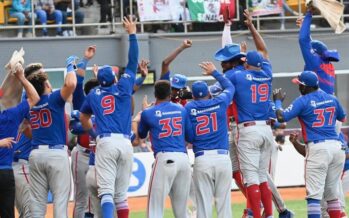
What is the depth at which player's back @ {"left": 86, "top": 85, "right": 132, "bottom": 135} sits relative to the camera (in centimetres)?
1451

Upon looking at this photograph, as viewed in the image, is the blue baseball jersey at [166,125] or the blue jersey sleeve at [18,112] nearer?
the blue jersey sleeve at [18,112]

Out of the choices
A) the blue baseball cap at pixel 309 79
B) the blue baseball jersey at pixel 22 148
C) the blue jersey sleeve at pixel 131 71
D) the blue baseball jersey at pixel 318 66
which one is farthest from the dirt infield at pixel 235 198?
the blue baseball cap at pixel 309 79

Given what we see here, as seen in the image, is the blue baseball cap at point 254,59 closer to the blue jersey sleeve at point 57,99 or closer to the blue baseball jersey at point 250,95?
the blue baseball jersey at point 250,95

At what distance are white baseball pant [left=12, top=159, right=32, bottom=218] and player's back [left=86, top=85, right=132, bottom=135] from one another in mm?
1304

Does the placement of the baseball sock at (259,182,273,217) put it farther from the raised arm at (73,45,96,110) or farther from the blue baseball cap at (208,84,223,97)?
the raised arm at (73,45,96,110)

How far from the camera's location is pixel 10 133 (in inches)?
535

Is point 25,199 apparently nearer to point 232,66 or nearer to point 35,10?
point 232,66

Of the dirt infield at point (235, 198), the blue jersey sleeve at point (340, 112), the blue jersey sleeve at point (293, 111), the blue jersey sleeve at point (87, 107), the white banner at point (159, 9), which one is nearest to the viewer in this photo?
the blue jersey sleeve at point (87, 107)

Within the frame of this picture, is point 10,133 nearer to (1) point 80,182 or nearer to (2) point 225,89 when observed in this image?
(1) point 80,182

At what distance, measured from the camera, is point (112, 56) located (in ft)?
94.3

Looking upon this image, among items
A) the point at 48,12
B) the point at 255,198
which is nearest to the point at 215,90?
the point at 255,198

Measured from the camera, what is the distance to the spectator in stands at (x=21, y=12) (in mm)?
27891

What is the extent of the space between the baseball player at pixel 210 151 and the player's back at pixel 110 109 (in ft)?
3.01

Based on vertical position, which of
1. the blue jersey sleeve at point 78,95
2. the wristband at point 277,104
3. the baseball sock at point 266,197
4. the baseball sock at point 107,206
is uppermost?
the blue jersey sleeve at point 78,95
